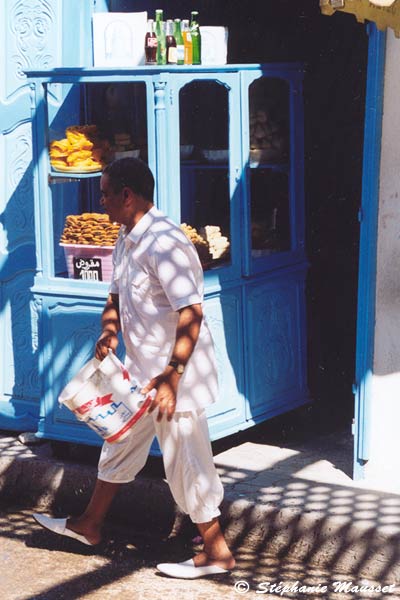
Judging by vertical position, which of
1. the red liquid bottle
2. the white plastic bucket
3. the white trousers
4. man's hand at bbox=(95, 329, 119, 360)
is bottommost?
the white trousers

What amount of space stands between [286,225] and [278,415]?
3.36 ft

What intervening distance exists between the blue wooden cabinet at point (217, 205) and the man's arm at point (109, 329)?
0.62m

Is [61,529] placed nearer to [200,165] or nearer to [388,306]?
[388,306]

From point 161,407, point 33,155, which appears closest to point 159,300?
point 161,407

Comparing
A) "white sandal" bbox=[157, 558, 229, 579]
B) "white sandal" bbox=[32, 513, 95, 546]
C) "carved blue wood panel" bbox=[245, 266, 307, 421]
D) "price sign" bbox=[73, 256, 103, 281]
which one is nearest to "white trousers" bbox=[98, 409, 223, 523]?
"white sandal" bbox=[157, 558, 229, 579]

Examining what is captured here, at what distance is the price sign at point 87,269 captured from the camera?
598 cm

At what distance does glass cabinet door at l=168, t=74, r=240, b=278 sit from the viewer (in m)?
6.25

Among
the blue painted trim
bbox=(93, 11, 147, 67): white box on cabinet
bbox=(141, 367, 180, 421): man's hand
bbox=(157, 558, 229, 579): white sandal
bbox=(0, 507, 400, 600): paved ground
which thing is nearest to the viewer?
bbox=(141, 367, 180, 421): man's hand

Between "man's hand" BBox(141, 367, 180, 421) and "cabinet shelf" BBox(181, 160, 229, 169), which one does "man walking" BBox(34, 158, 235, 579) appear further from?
"cabinet shelf" BBox(181, 160, 229, 169)

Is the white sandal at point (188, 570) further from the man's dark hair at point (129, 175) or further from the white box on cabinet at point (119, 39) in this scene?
the white box on cabinet at point (119, 39)

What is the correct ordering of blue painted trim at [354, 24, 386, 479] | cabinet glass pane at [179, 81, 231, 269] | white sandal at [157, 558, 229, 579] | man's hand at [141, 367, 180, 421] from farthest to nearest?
cabinet glass pane at [179, 81, 231, 269], blue painted trim at [354, 24, 386, 479], white sandal at [157, 558, 229, 579], man's hand at [141, 367, 180, 421]

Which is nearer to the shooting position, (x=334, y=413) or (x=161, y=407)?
(x=161, y=407)

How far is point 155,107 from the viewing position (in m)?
5.60

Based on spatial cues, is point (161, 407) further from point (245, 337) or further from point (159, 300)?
point (245, 337)
